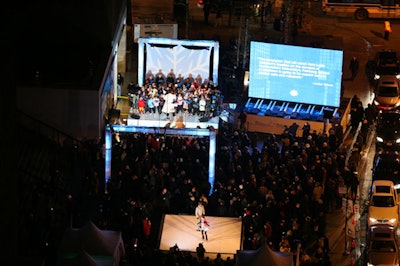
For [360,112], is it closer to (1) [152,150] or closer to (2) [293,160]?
(2) [293,160]

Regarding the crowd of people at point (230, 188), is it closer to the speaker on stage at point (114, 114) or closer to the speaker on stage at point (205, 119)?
the speaker on stage at point (205, 119)

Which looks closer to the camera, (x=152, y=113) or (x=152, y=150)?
(x=152, y=150)

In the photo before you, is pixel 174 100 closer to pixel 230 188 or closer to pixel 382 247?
pixel 230 188

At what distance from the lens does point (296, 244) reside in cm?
3616

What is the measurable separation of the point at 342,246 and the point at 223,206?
3893mm

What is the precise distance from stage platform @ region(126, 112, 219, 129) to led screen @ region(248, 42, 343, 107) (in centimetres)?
288

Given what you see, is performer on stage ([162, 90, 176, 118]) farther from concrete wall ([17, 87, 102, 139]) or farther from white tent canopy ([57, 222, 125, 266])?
white tent canopy ([57, 222, 125, 266])

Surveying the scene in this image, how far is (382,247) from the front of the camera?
3694cm

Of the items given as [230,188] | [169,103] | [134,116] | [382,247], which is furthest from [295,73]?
[382,247]

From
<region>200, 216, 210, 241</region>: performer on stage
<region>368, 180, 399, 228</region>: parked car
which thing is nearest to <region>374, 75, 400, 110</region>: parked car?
<region>368, 180, 399, 228</region>: parked car

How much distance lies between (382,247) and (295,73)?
12.4m

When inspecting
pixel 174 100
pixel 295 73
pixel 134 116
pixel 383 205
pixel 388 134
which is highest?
pixel 295 73

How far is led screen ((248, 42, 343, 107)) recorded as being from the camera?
1868 inches

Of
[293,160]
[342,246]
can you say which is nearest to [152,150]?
[293,160]
